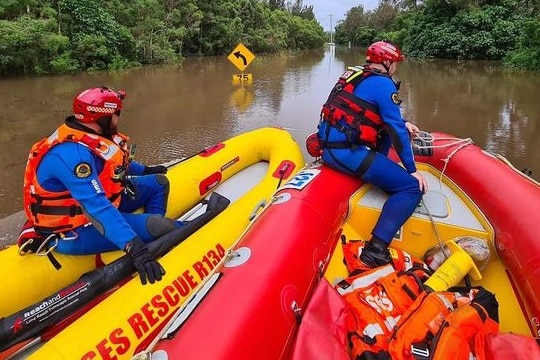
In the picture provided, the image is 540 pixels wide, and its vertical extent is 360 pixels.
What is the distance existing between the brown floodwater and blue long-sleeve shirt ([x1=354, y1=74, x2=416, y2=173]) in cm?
354

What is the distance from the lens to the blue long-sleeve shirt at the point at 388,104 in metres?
2.64

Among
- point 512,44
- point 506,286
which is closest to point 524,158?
point 506,286

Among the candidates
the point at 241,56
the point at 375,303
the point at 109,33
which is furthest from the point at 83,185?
the point at 109,33

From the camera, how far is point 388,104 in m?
2.64

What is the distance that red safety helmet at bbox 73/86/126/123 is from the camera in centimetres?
214

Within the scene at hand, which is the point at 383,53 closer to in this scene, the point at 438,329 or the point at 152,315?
the point at 438,329

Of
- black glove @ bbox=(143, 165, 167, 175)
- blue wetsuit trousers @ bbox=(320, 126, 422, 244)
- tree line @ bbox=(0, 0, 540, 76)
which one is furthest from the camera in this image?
tree line @ bbox=(0, 0, 540, 76)

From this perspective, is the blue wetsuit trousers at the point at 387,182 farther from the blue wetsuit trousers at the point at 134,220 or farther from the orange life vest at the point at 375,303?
the blue wetsuit trousers at the point at 134,220

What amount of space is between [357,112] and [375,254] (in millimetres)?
923

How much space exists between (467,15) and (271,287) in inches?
926

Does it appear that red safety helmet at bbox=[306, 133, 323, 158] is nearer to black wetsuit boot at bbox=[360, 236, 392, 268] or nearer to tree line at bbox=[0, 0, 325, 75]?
black wetsuit boot at bbox=[360, 236, 392, 268]

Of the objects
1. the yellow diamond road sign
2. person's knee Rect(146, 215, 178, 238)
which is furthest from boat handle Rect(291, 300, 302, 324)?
the yellow diamond road sign

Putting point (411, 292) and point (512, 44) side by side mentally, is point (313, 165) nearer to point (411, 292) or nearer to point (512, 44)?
point (411, 292)

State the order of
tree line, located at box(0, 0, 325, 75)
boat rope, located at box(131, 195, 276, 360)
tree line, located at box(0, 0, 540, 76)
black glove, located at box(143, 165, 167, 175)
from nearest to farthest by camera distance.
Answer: boat rope, located at box(131, 195, 276, 360) < black glove, located at box(143, 165, 167, 175) < tree line, located at box(0, 0, 325, 75) < tree line, located at box(0, 0, 540, 76)
